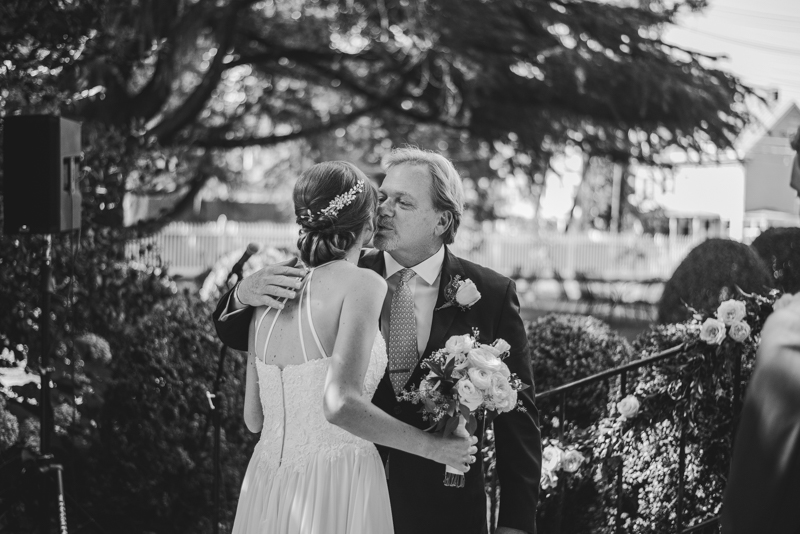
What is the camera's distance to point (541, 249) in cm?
2650

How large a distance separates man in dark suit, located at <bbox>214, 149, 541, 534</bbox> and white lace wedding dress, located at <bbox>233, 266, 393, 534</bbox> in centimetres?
14

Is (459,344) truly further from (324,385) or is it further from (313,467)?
(313,467)

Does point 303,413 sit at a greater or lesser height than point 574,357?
greater

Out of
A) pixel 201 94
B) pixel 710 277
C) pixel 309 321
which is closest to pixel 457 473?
pixel 309 321

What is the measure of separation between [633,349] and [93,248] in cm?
465

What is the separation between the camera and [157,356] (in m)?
5.20

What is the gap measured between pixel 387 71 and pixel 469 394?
10177 millimetres

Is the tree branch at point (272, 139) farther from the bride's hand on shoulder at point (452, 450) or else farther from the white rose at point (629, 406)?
the bride's hand on shoulder at point (452, 450)

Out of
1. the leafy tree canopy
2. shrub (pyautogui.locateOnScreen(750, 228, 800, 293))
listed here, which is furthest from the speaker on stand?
shrub (pyautogui.locateOnScreen(750, 228, 800, 293))

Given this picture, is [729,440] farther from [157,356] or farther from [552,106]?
[552,106]

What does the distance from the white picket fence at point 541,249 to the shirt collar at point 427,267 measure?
21279 mm

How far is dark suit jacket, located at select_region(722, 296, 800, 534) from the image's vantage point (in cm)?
162

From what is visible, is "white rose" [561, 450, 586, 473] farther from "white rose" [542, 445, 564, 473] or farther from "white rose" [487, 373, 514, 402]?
"white rose" [487, 373, 514, 402]

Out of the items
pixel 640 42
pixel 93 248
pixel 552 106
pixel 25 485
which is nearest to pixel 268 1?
pixel 552 106
